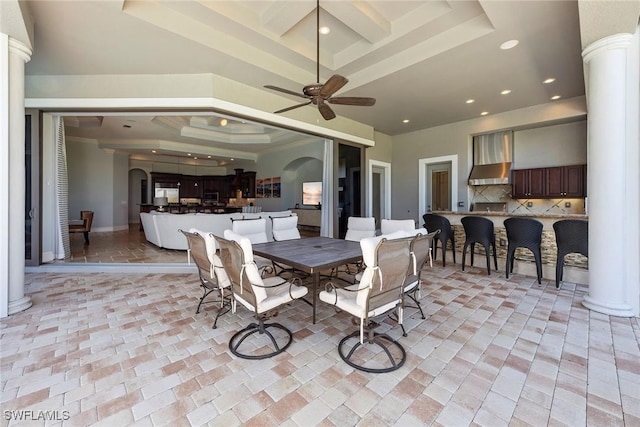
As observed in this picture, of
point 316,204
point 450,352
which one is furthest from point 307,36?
point 316,204

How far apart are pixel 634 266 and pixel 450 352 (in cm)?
235

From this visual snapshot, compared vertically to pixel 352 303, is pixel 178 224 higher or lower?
higher

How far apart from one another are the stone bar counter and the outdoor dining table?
8.27 feet

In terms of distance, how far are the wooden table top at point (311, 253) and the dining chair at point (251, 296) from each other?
0.24m

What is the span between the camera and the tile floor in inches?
58.5

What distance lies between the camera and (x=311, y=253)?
9.36ft

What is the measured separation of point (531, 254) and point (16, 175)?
642 cm

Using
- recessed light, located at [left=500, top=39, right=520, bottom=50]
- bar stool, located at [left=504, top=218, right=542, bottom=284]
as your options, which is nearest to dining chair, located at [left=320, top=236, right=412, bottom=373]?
bar stool, located at [left=504, top=218, right=542, bottom=284]

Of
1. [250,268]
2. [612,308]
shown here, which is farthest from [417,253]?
[612,308]

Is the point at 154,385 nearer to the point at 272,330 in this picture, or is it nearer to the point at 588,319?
the point at 272,330

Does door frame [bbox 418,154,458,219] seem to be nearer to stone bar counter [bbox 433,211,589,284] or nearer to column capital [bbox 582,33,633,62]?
stone bar counter [bbox 433,211,589,284]

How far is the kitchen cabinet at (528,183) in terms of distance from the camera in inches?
224

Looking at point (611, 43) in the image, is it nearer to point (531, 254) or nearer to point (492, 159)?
point (531, 254)

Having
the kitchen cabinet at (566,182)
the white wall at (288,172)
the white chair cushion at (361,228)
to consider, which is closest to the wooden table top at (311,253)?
the white chair cushion at (361,228)
